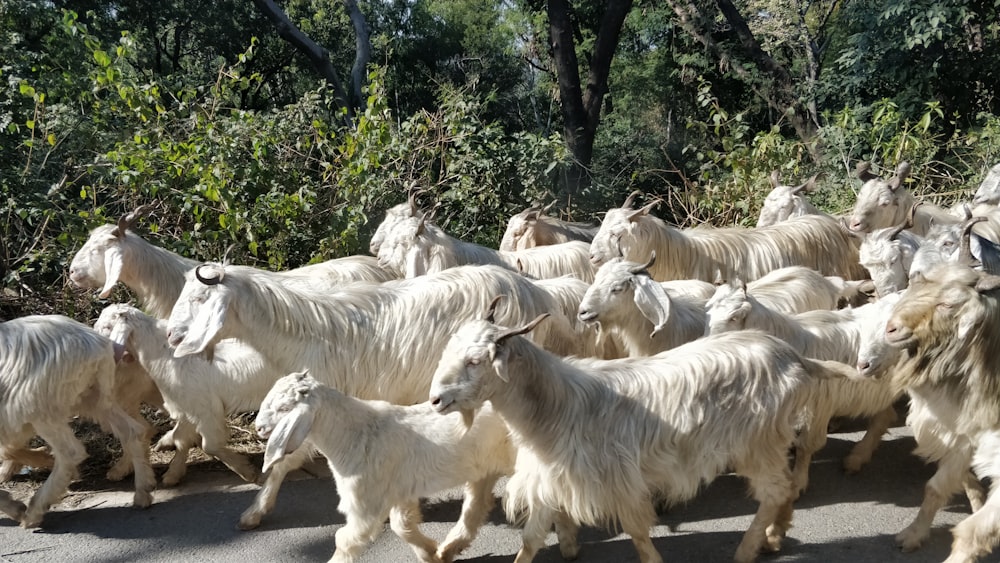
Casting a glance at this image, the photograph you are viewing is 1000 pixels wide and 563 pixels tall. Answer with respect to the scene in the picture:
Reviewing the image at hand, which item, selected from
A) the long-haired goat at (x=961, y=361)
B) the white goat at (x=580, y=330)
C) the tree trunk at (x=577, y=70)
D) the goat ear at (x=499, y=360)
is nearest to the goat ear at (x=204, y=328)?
the goat ear at (x=499, y=360)

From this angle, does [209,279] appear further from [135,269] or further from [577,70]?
[577,70]

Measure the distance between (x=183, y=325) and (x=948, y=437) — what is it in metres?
3.80

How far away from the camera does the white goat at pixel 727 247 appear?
6.43 meters

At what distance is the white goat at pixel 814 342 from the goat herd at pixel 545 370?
0.01 meters

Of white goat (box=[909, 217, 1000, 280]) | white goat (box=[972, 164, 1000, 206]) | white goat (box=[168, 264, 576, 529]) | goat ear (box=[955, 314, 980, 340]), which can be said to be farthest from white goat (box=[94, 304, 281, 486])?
white goat (box=[972, 164, 1000, 206])

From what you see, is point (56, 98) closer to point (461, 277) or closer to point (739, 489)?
point (461, 277)

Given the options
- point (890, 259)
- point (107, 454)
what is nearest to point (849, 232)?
point (890, 259)

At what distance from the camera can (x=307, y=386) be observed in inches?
A: 150

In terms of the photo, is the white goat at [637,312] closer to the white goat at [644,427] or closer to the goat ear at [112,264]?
the white goat at [644,427]

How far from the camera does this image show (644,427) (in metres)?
3.93

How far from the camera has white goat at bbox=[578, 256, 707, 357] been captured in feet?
15.8

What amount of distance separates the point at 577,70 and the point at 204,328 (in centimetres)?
932

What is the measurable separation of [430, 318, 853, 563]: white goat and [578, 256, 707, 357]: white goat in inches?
29.9

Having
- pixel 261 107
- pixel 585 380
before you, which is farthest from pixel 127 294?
pixel 261 107
